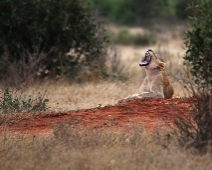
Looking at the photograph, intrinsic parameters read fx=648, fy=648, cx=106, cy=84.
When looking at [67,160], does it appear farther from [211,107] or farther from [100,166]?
[211,107]

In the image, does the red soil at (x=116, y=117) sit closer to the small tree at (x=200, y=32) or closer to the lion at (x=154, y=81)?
the lion at (x=154, y=81)

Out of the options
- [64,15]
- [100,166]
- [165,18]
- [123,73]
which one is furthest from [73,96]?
[165,18]

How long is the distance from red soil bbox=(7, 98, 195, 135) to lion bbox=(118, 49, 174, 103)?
635 mm

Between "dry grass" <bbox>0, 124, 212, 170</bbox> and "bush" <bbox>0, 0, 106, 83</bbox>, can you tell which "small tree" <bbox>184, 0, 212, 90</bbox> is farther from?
"bush" <bbox>0, 0, 106, 83</bbox>

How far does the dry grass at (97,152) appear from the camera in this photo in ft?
22.7

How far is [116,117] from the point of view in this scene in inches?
380

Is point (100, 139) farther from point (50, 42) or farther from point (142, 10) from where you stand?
point (142, 10)

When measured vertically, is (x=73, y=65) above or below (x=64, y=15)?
below

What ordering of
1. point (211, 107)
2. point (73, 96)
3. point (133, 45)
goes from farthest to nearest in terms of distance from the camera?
point (133, 45)
point (73, 96)
point (211, 107)

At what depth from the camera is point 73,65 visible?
16.7m

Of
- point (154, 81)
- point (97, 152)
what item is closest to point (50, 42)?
point (154, 81)

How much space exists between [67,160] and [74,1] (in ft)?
31.7

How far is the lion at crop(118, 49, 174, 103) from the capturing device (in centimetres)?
1141

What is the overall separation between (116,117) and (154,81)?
204 cm
